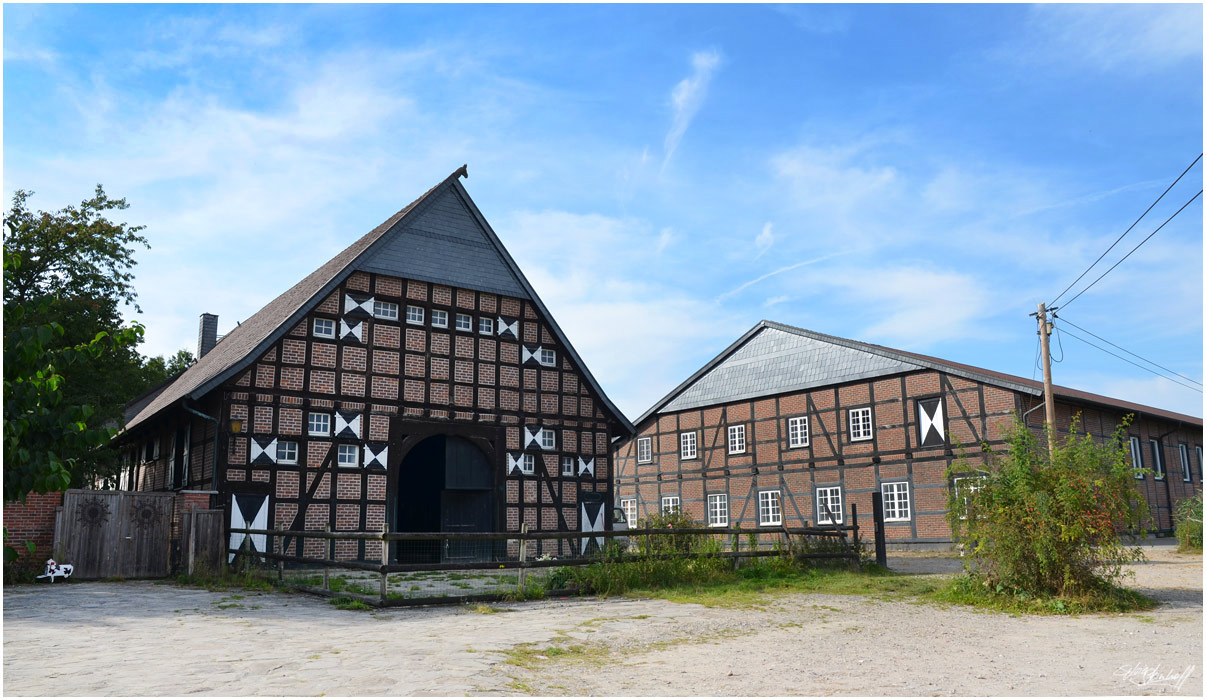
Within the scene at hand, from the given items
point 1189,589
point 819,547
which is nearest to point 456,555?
point 819,547

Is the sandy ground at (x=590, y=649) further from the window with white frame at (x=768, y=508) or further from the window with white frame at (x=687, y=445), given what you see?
the window with white frame at (x=687, y=445)

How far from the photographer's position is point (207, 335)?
103 ft

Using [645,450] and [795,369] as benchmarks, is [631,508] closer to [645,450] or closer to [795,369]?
[645,450]

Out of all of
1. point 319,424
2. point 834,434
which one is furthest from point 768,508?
point 319,424

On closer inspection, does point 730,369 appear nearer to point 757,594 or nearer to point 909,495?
point 909,495

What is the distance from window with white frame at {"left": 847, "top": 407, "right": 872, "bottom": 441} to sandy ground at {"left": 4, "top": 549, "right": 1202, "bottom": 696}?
617 inches

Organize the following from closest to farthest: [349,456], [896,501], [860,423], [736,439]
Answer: [349,456] → [896,501] → [860,423] → [736,439]

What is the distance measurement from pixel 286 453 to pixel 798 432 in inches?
689

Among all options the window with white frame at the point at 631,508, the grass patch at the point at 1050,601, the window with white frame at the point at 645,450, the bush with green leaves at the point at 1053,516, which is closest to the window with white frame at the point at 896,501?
the window with white frame at the point at 645,450

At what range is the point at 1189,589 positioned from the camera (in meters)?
13.8

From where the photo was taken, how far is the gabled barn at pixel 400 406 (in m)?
17.7

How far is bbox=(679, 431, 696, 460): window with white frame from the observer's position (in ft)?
108

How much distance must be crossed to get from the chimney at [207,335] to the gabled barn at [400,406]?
8.33 metres

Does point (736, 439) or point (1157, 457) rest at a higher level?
point (736, 439)
